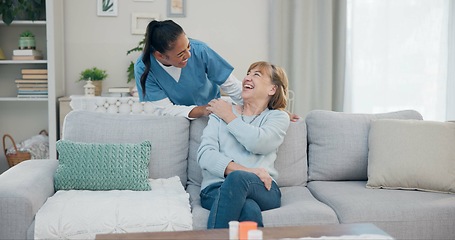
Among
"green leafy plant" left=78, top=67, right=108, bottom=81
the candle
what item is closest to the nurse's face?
the candle

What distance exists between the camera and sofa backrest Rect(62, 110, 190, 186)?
9.09 feet

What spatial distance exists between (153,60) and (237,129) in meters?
0.65

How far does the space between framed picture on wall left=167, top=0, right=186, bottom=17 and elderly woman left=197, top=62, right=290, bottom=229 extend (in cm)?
218

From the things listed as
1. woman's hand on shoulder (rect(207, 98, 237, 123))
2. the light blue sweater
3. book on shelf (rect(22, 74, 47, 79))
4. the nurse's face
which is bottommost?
the light blue sweater

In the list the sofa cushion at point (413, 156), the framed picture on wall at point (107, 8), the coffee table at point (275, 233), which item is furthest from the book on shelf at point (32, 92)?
the coffee table at point (275, 233)

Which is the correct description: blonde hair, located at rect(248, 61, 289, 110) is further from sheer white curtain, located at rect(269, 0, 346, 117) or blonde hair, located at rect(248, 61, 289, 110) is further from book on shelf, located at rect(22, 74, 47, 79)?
book on shelf, located at rect(22, 74, 47, 79)

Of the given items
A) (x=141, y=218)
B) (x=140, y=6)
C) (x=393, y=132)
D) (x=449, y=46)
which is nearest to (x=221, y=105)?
(x=141, y=218)

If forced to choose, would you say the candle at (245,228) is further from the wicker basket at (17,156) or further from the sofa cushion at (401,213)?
the wicker basket at (17,156)

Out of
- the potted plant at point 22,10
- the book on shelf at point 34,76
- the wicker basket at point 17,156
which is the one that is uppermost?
the potted plant at point 22,10

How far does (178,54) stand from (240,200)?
0.86 metres

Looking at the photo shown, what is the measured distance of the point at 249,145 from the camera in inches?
99.1

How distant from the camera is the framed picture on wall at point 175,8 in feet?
15.5

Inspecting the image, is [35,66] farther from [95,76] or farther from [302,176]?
[302,176]

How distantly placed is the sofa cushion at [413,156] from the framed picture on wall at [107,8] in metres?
2.67
